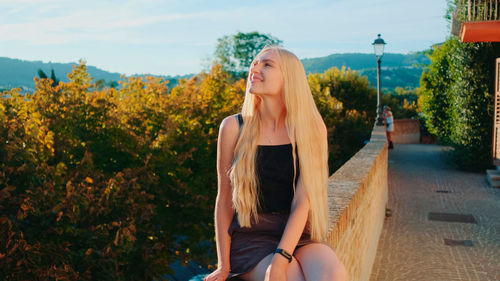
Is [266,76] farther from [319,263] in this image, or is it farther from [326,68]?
[326,68]

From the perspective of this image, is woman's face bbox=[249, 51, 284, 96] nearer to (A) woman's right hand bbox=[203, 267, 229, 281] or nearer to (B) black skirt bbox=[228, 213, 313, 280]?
(B) black skirt bbox=[228, 213, 313, 280]

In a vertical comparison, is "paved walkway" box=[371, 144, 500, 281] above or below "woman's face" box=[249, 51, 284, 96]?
below

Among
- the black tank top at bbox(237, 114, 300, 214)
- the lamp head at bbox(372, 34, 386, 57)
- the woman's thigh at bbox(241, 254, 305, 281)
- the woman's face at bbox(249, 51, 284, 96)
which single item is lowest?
the woman's thigh at bbox(241, 254, 305, 281)

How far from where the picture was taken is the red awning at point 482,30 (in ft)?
36.1

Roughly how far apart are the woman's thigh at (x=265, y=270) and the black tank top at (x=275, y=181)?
312 millimetres

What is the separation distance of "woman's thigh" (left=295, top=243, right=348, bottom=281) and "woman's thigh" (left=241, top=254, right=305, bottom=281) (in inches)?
1.3

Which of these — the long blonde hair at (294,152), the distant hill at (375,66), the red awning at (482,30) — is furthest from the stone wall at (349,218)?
the distant hill at (375,66)

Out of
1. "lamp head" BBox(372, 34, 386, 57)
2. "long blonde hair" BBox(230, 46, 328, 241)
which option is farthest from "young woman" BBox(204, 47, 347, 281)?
"lamp head" BBox(372, 34, 386, 57)

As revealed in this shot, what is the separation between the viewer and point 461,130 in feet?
50.4

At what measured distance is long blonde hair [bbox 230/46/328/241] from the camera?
2.59 m

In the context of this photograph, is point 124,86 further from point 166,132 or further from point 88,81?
point 166,132

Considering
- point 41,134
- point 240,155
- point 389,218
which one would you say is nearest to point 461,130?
point 389,218

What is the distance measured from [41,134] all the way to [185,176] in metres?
2.87

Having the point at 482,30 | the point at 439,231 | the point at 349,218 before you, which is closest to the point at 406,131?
the point at 482,30
